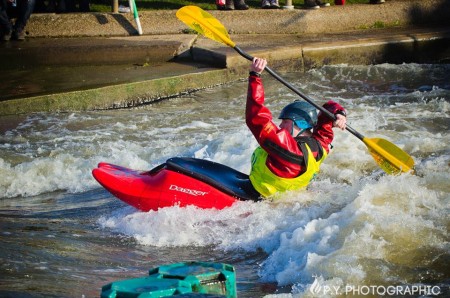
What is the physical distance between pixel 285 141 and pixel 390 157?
1.36 m

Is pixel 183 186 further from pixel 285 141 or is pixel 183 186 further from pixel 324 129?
pixel 324 129

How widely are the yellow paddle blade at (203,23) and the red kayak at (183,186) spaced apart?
3.97ft

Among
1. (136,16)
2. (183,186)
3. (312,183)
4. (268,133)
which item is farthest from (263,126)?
(136,16)

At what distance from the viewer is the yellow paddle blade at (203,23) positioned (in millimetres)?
6930

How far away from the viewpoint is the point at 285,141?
19.4 feet

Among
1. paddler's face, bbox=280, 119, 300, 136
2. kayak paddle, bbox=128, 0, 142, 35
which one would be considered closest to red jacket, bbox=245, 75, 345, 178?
paddler's face, bbox=280, 119, 300, 136

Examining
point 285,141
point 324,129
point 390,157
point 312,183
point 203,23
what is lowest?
point 312,183

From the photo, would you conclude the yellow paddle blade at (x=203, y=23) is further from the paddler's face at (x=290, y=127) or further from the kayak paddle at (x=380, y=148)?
the paddler's face at (x=290, y=127)

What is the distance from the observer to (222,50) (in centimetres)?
1141

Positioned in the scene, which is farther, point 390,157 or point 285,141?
point 390,157

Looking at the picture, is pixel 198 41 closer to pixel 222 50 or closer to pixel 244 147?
pixel 222 50

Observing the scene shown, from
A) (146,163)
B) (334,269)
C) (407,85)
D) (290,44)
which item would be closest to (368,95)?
(407,85)

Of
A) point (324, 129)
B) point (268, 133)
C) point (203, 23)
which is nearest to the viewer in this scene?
point (268, 133)

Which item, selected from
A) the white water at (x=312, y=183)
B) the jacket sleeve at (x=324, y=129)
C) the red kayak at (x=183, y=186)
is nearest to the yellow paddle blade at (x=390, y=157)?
the white water at (x=312, y=183)
